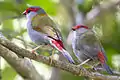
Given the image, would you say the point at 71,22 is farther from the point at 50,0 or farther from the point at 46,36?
the point at 46,36

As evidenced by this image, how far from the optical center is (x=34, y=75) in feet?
11.4

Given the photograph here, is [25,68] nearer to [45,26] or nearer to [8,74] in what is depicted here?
[45,26]

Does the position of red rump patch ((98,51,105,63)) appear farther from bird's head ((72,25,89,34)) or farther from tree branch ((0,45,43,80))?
tree branch ((0,45,43,80))

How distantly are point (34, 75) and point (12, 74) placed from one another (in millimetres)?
930

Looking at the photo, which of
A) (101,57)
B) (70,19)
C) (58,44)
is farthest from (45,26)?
(70,19)

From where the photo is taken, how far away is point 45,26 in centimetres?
361

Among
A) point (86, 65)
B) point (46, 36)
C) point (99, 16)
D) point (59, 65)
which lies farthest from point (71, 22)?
point (59, 65)

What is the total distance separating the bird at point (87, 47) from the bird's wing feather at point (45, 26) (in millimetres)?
404

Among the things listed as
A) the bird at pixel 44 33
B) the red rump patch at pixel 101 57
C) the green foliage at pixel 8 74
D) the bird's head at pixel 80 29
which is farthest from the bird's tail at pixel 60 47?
the green foliage at pixel 8 74

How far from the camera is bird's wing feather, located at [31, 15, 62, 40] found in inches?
136

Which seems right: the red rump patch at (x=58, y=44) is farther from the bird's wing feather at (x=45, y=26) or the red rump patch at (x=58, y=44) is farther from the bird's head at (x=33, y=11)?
the bird's head at (x=33, y=11)

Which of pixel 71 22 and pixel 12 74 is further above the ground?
pixel 71 22

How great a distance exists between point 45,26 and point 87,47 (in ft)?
1.80

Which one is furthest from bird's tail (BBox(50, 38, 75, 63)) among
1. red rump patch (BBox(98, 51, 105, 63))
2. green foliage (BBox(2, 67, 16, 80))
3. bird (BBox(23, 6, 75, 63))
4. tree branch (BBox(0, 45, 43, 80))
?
green foliage (BBox(2, 67, 16, 80))
